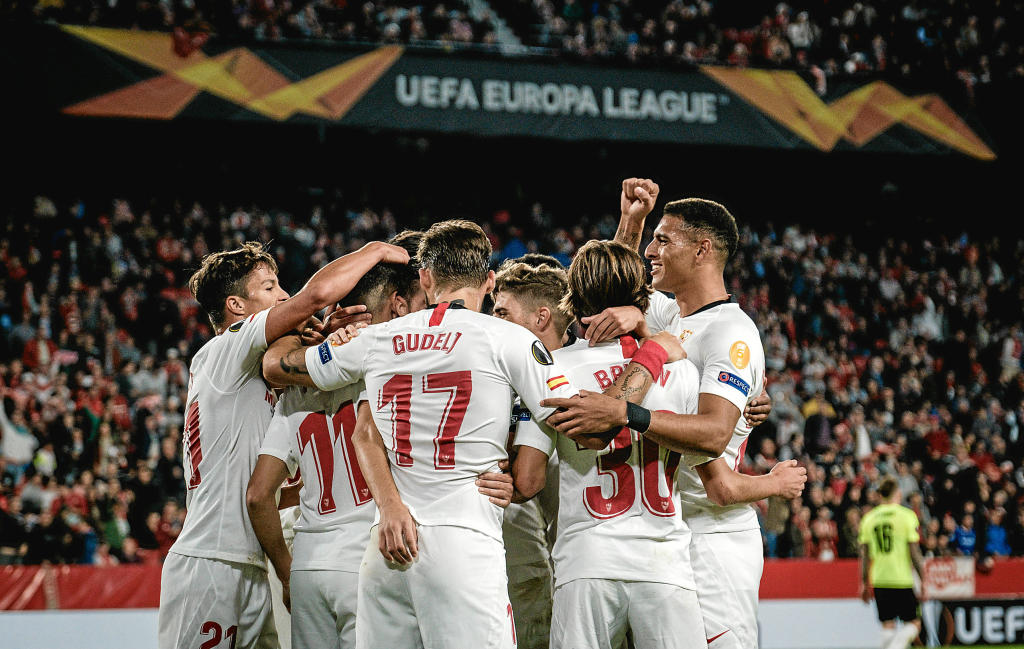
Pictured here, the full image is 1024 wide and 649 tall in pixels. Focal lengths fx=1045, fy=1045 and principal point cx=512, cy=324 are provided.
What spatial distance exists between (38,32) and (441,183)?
29.0 ft

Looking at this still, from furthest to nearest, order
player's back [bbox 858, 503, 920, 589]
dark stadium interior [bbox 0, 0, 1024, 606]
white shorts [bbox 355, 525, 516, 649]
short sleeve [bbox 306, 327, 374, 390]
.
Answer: dark stadium interior [bbox 0, 0, 1024, 606], player's back [bbox 858, 503, 920, 589], short sleeve [bbox 306, 327, 374, 390], white shorts [bbox 355, 525, 516, 649]

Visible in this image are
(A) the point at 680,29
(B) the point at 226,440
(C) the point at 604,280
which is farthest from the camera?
(A) the point at 680,29

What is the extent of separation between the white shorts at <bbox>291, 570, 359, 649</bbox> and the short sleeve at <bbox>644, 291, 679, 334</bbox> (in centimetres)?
219

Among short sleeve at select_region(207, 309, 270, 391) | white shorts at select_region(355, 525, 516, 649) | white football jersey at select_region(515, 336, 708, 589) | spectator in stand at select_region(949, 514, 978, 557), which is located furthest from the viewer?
spectator in stand at select_region(949, 514, 978, 557)

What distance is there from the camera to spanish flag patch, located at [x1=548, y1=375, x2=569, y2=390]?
3973 mm

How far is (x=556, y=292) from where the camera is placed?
15.5 ft

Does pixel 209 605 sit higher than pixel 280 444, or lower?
lower

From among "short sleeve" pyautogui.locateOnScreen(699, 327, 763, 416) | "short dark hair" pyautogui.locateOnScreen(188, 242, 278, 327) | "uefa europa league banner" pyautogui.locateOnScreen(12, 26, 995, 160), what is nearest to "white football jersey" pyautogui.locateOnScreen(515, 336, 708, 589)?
"short sleeve" pyautogui.locateOnScreen(699, 327, 763, 416)

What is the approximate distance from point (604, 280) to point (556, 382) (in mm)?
527

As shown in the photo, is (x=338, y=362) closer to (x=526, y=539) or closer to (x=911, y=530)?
(x=526, y=539)

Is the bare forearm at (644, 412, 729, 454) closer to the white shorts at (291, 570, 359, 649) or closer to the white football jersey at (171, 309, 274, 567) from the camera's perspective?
the white shorts at (291, 570, 359, 649)

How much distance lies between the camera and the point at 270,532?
4.57 metres

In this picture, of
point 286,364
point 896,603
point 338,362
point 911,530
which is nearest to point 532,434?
point 338,362

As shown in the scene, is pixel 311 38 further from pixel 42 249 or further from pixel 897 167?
pixel 897 167
